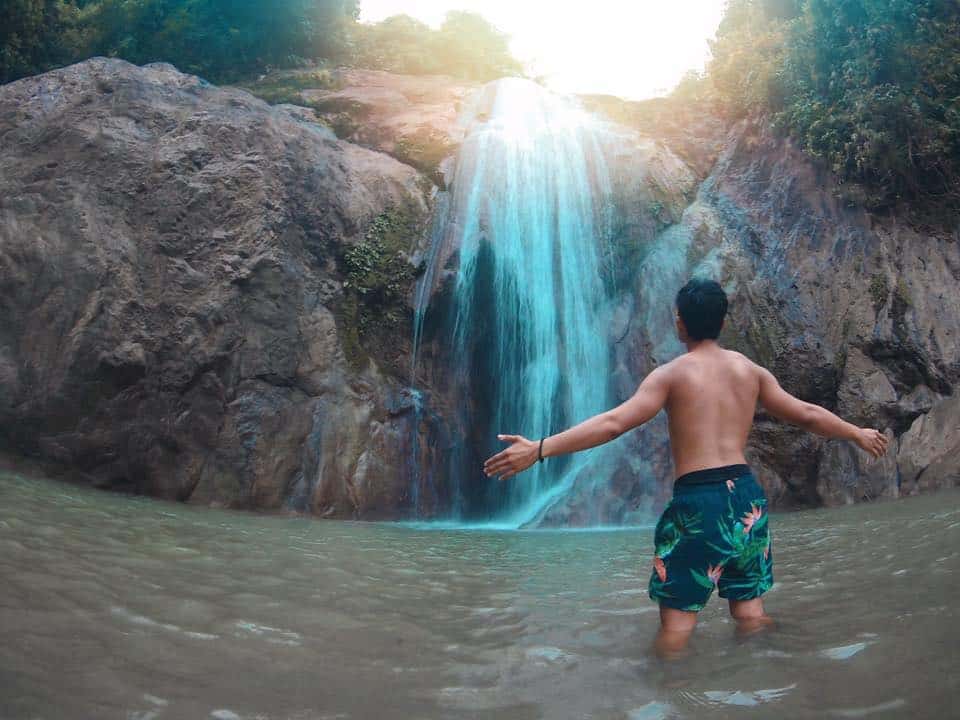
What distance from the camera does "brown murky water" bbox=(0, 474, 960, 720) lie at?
196 cm

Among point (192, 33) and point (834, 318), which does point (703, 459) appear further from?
point (192, 33)

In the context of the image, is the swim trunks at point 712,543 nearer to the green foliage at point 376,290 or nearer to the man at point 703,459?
the man at point 703,459

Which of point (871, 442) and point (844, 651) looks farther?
point (871, 442)

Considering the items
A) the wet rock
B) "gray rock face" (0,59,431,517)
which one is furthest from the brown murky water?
the wet rock

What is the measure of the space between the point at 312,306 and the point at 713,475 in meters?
7.53

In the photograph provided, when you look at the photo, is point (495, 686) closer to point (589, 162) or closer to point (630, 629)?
point (630, 629)

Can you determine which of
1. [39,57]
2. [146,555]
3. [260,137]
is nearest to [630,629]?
[146,555]

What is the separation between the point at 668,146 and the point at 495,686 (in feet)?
41.0

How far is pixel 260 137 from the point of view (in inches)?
404

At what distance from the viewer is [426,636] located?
9.41 ft

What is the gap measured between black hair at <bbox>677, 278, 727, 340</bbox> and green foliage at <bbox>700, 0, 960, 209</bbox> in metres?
10.1

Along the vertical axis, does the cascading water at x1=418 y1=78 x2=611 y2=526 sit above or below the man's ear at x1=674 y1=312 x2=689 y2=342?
above

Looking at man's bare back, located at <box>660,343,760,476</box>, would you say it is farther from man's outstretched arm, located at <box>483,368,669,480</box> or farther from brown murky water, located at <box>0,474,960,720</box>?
brown murky water, located at <box>0,474,960,720</box>

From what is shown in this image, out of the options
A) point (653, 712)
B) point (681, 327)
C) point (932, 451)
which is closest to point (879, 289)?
point (932, 451)
